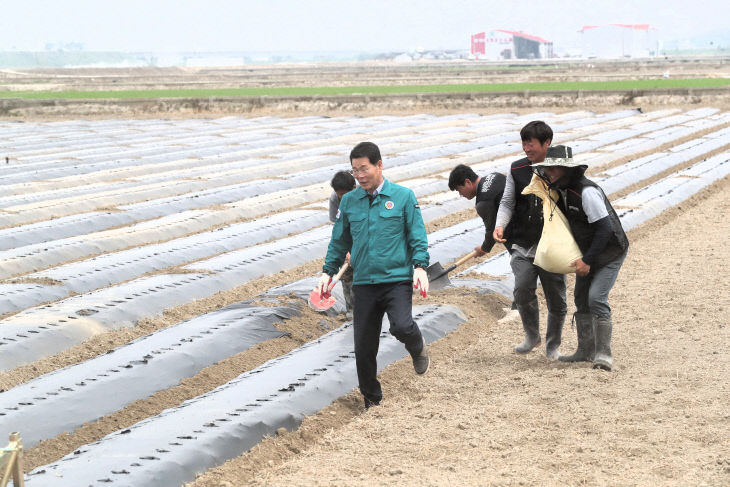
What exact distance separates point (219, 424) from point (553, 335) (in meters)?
2.39

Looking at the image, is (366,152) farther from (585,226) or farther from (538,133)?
(585,226)

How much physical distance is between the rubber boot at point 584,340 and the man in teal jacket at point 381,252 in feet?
4.59

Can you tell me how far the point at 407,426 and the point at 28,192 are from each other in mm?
10216

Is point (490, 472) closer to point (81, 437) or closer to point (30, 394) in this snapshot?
point (81, 437)

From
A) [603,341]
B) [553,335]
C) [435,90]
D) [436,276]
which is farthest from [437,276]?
[435,90]

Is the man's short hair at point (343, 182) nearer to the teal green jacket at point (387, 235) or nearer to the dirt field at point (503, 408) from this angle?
the dirt field at point (503, 408)

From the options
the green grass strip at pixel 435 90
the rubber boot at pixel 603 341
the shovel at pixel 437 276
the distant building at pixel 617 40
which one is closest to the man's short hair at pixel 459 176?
the rubber boot at pixel 603 341

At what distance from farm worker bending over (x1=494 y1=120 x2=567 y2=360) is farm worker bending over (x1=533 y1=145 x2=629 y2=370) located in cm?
17

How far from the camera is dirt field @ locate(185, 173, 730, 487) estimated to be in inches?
166

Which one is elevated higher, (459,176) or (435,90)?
(459,176)

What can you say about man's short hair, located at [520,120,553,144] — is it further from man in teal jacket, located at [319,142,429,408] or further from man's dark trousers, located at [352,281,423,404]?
man's dark trousers, located at [352,281,423,404]

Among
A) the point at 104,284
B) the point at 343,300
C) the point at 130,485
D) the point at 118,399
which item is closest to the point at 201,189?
the point at 104,284

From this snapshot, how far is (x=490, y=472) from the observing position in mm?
4199

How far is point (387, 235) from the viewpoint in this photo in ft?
15.9
